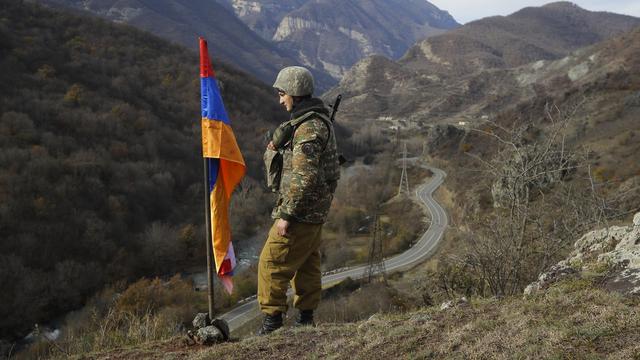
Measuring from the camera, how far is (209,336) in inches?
175

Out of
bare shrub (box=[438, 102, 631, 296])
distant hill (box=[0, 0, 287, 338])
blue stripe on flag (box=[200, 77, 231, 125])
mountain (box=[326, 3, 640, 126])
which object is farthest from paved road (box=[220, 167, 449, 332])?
mountain (box=[326, 3, 640, 126])

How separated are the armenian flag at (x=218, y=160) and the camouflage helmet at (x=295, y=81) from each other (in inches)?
35.9

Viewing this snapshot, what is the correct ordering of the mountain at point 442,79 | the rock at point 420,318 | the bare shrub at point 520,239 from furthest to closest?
the mountain at point 442,79
the bare shrub at point 520,239
the rock at point 420,318

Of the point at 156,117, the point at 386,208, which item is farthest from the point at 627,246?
the point at 156,117

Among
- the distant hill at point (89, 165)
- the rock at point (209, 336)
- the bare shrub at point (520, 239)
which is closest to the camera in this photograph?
the rock at point (209, 336)

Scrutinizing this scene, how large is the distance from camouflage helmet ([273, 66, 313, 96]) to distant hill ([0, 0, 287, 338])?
928cm

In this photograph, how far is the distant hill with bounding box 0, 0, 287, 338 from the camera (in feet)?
89.4

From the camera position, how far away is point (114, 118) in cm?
4684

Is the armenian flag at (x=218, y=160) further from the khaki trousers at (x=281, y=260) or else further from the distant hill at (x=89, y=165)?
the distant hill at (x=89, y=165)

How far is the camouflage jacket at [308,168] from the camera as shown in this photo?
12.7ft

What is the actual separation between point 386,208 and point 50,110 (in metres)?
33.5

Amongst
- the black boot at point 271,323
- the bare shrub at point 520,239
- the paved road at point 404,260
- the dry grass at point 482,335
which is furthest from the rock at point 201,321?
the paved road at point 404,260

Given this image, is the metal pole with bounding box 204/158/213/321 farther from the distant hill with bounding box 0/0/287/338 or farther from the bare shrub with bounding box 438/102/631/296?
the distant hill with bounding box 0/0/287/338

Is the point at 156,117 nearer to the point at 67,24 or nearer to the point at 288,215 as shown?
the point at 67,24
